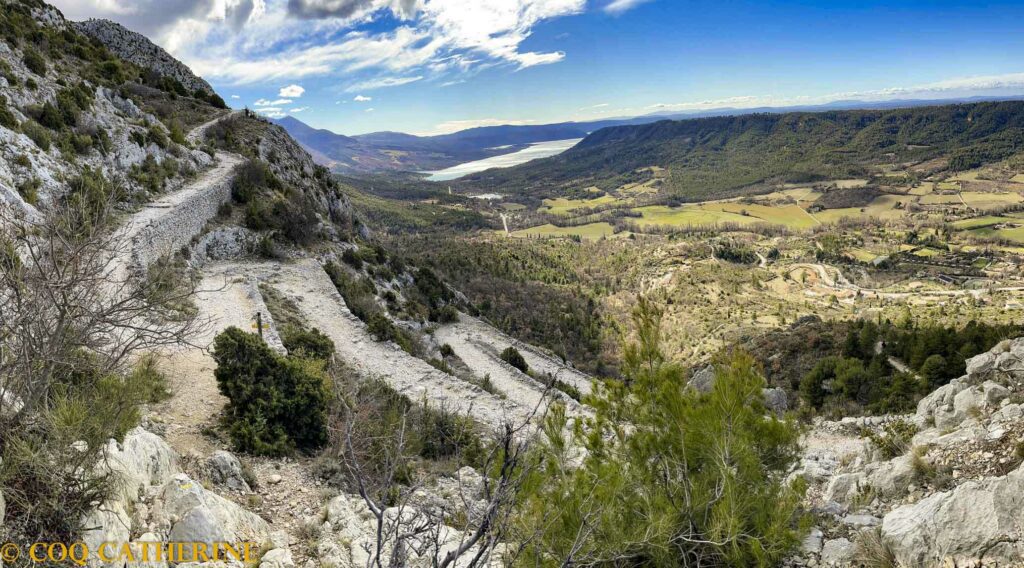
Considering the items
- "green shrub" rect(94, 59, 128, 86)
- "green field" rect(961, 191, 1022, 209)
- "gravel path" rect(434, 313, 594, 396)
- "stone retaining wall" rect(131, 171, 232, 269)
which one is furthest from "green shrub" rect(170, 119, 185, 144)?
"green field" rect(961, 191, 1022, 209)

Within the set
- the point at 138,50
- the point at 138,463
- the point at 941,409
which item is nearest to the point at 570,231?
the point at 138,50

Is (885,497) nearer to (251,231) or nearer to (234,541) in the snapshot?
(234,541)

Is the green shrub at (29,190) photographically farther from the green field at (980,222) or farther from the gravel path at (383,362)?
the green field at (980,222)

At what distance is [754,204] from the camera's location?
138 meters

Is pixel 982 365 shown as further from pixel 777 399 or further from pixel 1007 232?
pixel 1007 232

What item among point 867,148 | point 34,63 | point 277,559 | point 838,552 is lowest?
point 838,552

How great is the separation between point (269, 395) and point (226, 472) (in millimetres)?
2465

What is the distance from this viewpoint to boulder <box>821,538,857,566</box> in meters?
4.90

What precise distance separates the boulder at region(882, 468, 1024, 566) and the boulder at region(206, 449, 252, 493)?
8.05 metres

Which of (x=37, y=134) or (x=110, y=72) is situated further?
(x=110, y=72)

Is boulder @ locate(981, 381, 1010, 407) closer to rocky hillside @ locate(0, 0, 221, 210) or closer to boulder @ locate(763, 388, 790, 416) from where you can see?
boulder @ locate(763, 388, 790, 416)

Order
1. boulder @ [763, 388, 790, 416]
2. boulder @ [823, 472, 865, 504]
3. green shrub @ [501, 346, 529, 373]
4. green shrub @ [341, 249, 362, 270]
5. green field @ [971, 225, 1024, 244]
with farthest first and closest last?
green field @ [971, 225, 1024, 244] → green shrub @ [341, 249, 362, 270] → green shrub @ [501, 346, 529, 373] → boulder @ [763, 388, 790, 416] → boulder @ [823, 472, 865, 504]

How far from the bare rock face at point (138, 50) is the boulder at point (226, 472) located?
4007 cm

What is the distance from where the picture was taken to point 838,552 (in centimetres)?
503
